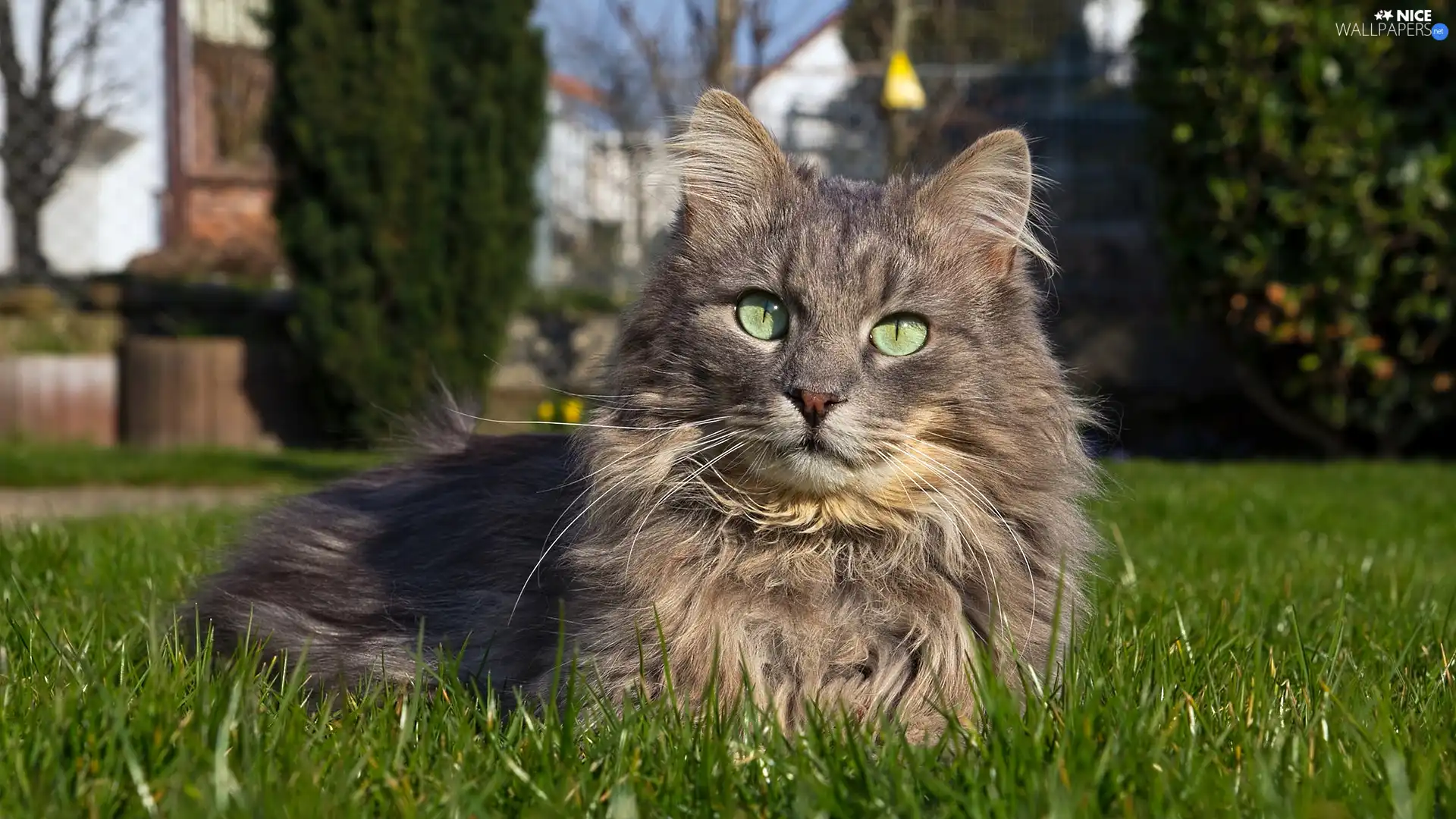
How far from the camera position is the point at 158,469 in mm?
6492

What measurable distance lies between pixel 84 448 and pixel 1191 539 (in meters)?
6.13

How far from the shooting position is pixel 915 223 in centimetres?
218

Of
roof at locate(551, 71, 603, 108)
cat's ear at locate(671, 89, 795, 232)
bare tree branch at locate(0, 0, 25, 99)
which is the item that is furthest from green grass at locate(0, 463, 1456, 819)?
roof at locate(551, 71, 603, 108)

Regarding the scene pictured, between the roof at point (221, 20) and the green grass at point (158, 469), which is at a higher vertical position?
the roof at point (221, 20)

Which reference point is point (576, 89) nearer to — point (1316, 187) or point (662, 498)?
point (1316, 187)

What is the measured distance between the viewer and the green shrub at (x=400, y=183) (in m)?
7.34

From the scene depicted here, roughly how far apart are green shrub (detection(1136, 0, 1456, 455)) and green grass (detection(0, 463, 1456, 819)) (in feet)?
15.6

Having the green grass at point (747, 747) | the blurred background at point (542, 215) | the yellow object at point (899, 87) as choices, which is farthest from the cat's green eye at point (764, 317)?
the yellow object at point (899, 87)

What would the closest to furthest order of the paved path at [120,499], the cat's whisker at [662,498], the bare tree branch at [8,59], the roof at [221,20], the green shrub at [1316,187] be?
the cat's whisker at [662,498], the paved path at [120,499], the green shrub at [1316,187], the bare tree branch at [8,59], the roof at [221,20]

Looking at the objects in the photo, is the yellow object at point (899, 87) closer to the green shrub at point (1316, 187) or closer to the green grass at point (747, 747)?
the green shrub at point (1316, 187)

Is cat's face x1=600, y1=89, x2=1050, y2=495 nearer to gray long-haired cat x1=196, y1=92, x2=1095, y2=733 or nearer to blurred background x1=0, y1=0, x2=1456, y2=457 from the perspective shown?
gray long-haired cat x1=196, y1=92, x2=1095, y2=733

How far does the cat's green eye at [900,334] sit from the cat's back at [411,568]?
2.09ft

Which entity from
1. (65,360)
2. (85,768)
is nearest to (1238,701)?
(85,768)

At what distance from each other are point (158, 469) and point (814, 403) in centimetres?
563
